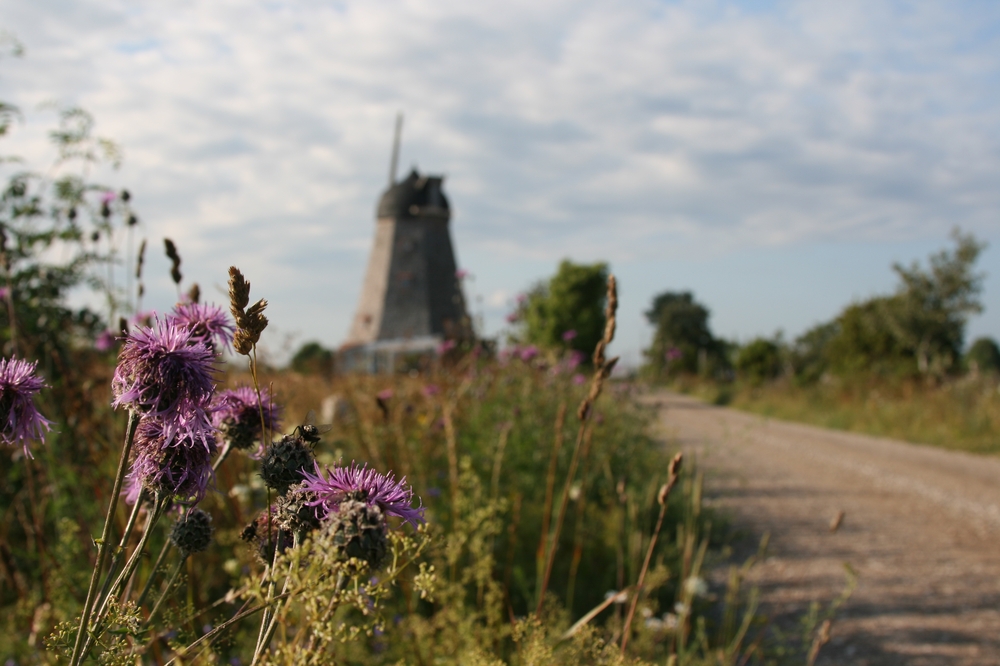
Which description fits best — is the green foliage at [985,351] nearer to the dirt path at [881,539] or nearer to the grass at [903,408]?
the grass at [903,408]

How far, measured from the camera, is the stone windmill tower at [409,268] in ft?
111

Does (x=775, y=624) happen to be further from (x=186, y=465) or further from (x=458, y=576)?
(x=186, y=465)

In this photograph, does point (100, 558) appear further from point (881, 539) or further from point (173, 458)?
point (881, 539)

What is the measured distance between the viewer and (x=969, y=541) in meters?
6.20

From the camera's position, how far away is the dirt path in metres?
4.36

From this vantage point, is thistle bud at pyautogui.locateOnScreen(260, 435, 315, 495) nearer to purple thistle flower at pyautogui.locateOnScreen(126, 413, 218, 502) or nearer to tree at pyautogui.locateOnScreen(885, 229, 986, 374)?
purple thistle flower at pyautogui.locateOnScreen(126, 413, 218, 502)

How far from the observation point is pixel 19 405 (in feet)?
3.33

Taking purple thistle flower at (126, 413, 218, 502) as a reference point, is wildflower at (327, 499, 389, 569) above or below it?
below

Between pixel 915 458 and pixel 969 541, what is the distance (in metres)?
4.39

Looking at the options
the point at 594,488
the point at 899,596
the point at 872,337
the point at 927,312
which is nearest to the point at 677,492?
the point at 594,488

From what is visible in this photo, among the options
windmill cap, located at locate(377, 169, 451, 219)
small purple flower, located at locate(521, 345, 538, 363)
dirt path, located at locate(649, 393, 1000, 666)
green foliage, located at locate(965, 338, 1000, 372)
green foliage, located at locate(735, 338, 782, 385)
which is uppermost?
windmill cap, located at locate(377, 169, 451, 219)

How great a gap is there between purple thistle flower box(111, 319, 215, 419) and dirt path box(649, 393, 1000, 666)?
2.98 meters

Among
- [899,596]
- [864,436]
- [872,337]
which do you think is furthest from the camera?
[872,337]

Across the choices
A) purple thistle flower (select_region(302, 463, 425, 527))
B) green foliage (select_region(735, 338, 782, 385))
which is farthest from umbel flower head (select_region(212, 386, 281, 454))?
green foliage (select_region(735, 338, 782, 385))
